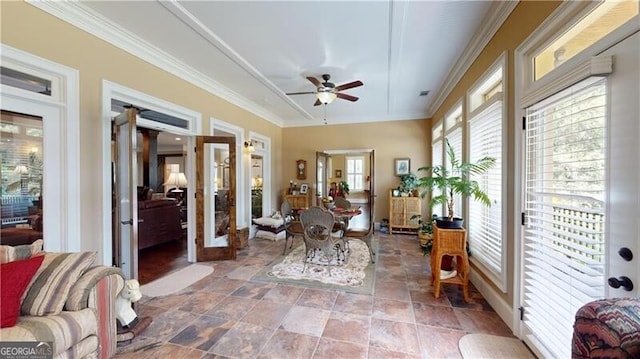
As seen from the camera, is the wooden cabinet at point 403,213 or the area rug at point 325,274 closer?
the area rug at point 325,274

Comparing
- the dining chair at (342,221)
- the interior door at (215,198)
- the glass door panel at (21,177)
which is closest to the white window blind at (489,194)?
the dining chair at (342,221)

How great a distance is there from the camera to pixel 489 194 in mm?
2779

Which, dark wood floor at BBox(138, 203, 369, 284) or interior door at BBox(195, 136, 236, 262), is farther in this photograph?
interior door at BBox(195, 136, 236, 262)

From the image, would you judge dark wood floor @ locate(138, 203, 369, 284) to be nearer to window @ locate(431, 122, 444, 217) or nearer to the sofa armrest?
the sofa armrest

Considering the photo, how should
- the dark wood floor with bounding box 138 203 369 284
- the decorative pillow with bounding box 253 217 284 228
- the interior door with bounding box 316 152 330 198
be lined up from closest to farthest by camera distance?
the dark wood floor with bounding box 138 203 369 284 → the decorative pillow with bounding box 253 217 284 228 → the interior door with bounding box 316 152 330 198

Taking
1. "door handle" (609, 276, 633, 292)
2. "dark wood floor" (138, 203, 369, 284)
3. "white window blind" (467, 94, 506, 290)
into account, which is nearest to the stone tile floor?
"white window blind" (467, 94, 506, 290)

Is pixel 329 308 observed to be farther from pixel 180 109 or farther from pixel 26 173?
pixel 180 109

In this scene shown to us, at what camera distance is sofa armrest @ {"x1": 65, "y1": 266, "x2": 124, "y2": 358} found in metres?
1.62

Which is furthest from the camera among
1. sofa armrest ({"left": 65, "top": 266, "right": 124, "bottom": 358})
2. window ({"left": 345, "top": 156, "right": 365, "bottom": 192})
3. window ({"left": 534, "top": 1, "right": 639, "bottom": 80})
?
window ({"left": 345, "top": 156, "right": 365, "bottom": 192})

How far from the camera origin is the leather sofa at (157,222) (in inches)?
172

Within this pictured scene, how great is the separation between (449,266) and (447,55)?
278 centimetres

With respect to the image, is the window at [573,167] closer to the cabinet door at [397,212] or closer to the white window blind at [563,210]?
the white window blind at [563,210]

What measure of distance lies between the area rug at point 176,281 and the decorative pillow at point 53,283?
4.51 feet

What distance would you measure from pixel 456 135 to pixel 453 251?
208 cm
